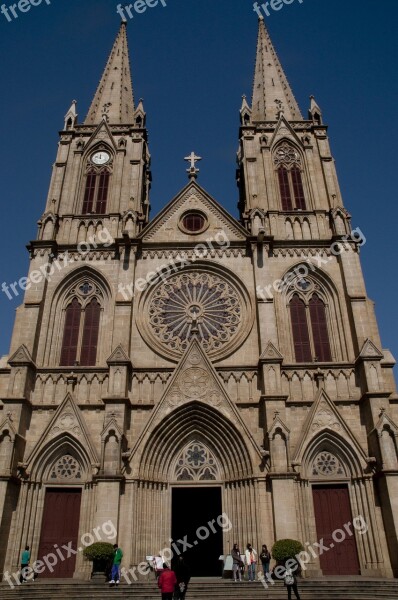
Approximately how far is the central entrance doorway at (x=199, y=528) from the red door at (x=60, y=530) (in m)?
4.84

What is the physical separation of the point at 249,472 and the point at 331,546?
169 inches

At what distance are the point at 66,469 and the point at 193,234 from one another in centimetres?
1382

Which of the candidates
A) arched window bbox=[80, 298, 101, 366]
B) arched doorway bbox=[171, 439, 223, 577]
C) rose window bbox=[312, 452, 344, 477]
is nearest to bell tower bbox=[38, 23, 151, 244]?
arched window bbox=[80, 298, 101, 366]

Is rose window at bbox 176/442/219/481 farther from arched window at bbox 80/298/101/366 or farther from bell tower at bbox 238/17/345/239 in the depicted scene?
bell tower at bbox 238/17/345/239

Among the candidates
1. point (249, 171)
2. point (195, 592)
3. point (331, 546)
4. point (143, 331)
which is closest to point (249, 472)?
point (331, 546)

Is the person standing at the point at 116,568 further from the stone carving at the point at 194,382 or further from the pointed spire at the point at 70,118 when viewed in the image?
the pointed spire at the point at 70,118

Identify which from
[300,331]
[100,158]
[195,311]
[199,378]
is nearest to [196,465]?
[199,378]

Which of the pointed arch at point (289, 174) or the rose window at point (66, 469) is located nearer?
the rose window at point (66, 469)

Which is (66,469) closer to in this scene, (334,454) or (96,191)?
(334,454)

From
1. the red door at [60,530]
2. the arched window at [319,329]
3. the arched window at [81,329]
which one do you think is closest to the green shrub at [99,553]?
the red door at [60,530]

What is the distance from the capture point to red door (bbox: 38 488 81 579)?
20.4 meters

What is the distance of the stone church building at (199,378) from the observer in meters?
20.4

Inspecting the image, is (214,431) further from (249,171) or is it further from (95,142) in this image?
(95,142)

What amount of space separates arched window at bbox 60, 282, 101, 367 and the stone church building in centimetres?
8
